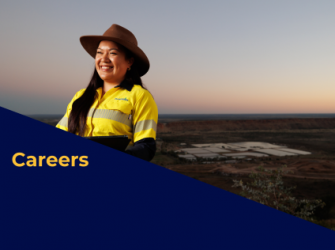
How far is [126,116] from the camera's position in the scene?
192 cm

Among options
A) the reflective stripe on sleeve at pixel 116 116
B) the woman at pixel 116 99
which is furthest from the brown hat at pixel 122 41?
the reflective stripe on sleeve at pixel 116 116

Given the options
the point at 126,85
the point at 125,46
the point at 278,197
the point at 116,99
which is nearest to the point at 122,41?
the point at 125,46

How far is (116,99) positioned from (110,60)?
0.33 meters

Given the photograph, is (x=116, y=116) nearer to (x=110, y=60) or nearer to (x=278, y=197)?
(x=110, y=60)

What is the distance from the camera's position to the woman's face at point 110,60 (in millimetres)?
2049

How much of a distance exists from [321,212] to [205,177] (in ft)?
37.4

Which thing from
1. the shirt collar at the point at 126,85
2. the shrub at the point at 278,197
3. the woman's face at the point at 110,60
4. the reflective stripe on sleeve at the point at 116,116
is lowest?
the shrub at the point at 278,197

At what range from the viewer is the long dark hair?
2062 mm

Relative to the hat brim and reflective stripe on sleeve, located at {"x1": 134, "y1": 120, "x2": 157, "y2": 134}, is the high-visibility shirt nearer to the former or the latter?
reflective stripe on sleeve, located at {"x1": 134, "y1": 120, "x2": 157, "y2": 134}

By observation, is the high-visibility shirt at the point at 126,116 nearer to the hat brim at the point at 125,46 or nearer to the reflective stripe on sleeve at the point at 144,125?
the reflective stripe on sleeve at the point at 144,125

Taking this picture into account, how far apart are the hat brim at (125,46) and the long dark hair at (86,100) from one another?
2.4 inches

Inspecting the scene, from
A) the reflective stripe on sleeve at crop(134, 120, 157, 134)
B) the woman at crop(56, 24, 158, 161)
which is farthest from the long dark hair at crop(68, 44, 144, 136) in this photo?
the reflective stripe on sleeve at crop(134, 120, 157, 134)

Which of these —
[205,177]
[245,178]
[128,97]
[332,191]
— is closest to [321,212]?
[332,191]

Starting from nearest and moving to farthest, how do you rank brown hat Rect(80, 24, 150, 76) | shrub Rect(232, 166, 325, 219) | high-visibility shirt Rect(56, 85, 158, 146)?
1. high-visibility shirt Rect(56, 85, 158, 146)
2. brown hat Rect(80, 24, 150, 76)
3. shrub Rect(232, 166, 325, 219)
